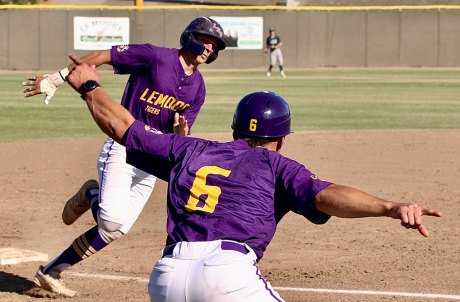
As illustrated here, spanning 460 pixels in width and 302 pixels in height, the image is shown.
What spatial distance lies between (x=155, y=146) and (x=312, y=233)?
4843mm

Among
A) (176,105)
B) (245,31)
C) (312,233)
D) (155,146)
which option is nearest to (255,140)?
(155,146)

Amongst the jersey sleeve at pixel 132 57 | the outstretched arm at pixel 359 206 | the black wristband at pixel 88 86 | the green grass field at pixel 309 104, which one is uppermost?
the jersey sleeve at pixel 132 57

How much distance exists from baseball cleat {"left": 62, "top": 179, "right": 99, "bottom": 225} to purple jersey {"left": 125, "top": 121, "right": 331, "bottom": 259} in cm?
271

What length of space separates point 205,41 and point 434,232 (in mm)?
3291

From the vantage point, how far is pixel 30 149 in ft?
44.1

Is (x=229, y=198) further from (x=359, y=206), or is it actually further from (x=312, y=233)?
(x=312, y=233)

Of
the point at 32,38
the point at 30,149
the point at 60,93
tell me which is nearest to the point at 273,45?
the point at 32,38

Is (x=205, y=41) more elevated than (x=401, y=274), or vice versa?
(x=205, y=41)

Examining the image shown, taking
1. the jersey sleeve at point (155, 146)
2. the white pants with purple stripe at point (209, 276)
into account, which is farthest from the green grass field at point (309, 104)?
the white pants with purple stripe at point (209, 276)

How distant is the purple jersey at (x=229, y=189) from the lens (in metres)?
3.78

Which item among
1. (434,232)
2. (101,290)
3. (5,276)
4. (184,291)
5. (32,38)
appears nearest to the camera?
(184,291)

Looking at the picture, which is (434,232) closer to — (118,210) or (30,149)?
(118,210)

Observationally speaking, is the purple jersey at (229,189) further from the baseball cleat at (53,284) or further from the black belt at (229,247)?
the baseball cleat at (53,284)

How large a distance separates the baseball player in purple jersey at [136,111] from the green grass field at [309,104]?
8.68m
